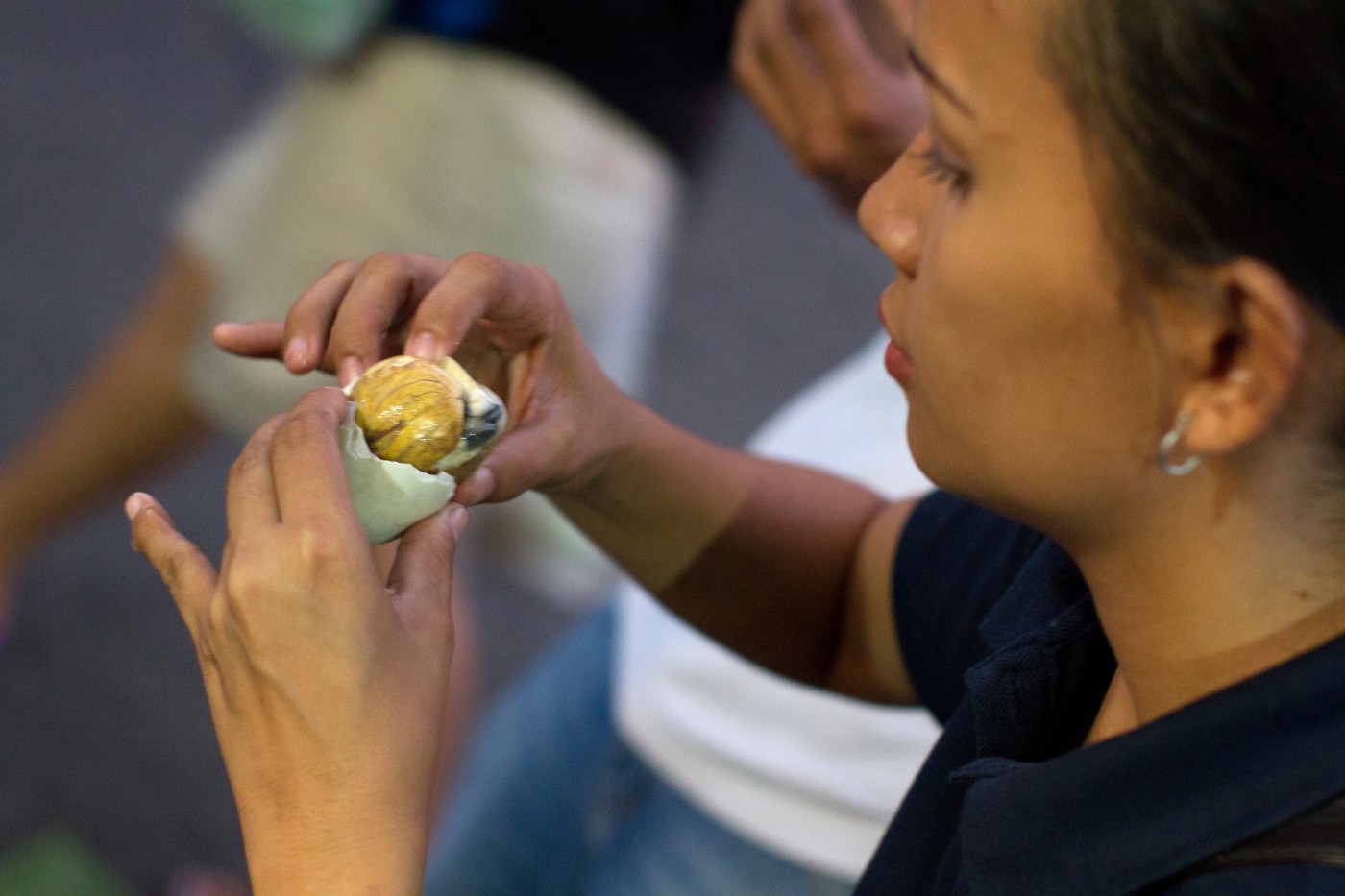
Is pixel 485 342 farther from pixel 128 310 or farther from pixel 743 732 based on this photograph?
pixel 128 310

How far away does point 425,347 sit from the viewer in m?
0.77

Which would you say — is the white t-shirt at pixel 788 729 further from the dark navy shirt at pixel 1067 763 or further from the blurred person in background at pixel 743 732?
the dark navy shirt at pixel 1067 763

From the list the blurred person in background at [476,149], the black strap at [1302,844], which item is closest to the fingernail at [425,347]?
the black strap at [1302,844]

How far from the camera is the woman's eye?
0.64m

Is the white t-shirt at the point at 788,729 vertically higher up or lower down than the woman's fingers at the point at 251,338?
lower down

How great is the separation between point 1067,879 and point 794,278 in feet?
8.03

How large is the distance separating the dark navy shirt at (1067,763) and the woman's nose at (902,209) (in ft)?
0.70

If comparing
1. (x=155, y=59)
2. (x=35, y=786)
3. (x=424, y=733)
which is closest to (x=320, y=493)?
(x=424, y=733)

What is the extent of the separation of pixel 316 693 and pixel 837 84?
83 centimetres

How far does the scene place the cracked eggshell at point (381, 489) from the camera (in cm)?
74

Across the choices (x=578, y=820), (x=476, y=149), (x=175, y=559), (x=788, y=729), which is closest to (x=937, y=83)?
(x=175, y=559)

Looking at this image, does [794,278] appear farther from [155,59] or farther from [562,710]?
[562,710]

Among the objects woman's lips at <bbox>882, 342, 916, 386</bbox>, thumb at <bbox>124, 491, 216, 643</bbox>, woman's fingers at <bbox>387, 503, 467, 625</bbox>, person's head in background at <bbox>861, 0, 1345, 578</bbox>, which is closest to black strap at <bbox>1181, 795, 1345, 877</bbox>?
person's head in background at <bbox>861, 0, 1345, 578</bbox>

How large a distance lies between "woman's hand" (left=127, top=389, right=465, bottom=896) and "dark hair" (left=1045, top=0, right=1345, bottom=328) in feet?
1.21
